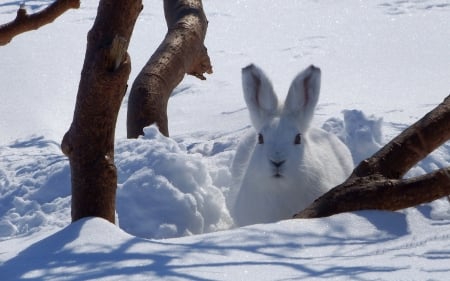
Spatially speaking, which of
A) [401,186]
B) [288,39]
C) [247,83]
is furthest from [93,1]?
[401,186]

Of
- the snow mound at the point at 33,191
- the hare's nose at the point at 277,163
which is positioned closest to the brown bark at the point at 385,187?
the hare's nose at the point at 277,163

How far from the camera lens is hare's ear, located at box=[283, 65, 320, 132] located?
5277 millimetres

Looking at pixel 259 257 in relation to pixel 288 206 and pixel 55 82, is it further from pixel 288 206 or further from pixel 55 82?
pixel 55 82

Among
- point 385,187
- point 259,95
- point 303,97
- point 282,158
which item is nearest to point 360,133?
point 303,97

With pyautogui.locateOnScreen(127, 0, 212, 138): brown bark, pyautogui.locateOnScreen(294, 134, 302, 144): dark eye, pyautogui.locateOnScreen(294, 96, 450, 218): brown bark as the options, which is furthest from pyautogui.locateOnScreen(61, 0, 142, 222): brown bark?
pyautogui.locateOnScreen(127, 0, 212, 138): brown bark

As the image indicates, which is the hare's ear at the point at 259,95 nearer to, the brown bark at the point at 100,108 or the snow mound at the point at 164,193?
the snow mound at the point at 164,193

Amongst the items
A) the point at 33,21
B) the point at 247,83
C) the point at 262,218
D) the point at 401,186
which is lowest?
the point at 262,218

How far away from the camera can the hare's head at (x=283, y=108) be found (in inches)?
201

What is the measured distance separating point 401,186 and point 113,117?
142cm

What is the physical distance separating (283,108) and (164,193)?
900 mm

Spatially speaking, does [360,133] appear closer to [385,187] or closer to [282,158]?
[282,158]

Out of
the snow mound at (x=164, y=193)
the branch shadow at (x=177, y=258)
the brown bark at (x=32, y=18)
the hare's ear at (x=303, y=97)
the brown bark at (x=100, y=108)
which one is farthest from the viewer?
the hare's ear at (x=303, y=97)

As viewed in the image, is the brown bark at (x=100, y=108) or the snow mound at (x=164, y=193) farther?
the snow mound at (x=164, y=193)

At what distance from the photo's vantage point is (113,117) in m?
3.87
